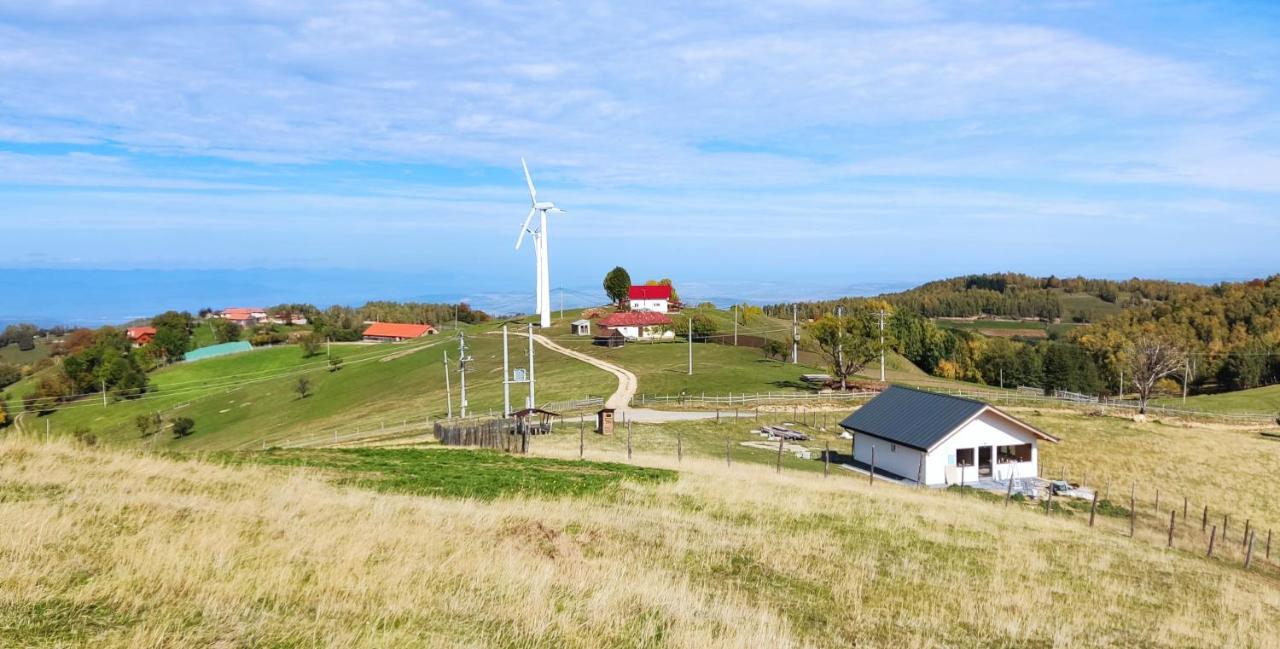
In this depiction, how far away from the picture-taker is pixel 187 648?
846 cm

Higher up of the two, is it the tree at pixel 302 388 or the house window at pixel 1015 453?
the house window at pixel 1015 453

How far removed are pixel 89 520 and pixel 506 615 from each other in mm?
7791

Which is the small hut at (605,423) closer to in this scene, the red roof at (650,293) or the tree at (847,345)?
the tree at (847,345)

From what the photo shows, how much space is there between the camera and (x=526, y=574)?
12844 mm

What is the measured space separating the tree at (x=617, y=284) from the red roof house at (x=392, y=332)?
49.2m

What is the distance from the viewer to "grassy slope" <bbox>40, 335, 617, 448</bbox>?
79500mm

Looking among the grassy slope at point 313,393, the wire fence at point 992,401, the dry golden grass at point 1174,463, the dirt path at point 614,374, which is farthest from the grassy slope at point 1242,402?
the grassy slope at point 313,393

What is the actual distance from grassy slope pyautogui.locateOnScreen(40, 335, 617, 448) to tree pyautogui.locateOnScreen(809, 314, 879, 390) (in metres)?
23.9

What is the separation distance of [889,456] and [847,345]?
3246cm

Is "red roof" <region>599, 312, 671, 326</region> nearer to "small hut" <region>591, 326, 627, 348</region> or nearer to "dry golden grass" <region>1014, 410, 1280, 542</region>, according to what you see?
"small hut" <region>591, 326, 627, 348</region>

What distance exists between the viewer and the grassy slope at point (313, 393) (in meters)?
79.5

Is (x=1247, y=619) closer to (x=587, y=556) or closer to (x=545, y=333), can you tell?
(x=587, y=556)

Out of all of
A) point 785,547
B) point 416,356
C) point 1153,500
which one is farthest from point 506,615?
point 416,356

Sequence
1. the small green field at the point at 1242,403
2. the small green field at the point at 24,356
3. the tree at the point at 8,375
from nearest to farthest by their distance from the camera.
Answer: the small green field at the point at 1242,403, the tree at the point at 8,375, the small green field at the point at 24,356
